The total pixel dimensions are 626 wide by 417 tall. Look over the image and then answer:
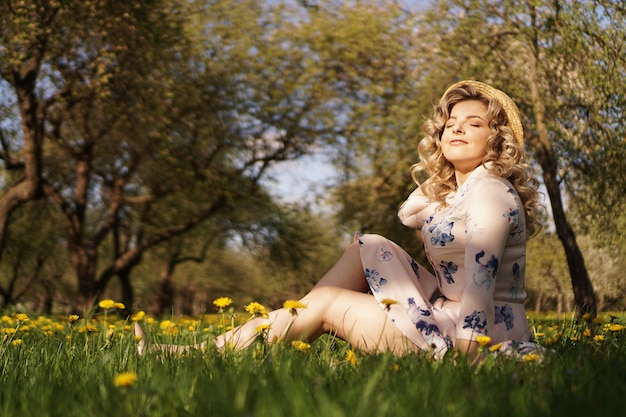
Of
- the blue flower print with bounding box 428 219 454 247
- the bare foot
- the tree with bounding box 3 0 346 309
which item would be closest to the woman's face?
Answer: the blue flower print with bounding box 428 219 454 247

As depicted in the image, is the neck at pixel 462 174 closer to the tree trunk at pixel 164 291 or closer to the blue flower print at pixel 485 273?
the blue flower print at pixel 485 273

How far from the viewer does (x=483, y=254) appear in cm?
336

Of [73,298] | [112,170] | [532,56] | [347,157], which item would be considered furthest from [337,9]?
[73,298]

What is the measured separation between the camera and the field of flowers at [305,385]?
80.3 inches

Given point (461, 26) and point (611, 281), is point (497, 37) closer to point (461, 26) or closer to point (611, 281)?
point (461, 26)

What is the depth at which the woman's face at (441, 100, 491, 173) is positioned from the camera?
388 cm

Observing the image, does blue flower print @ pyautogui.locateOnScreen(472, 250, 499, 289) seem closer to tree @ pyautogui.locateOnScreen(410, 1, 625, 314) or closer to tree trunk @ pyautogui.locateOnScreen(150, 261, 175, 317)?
tree @ pyautogui.locateOnScreen(410, 1, 625, 314)

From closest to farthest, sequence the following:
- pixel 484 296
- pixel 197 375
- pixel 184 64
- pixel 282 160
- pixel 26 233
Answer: pixel 197 375 → pixel 484 296 → pixel 184 64 → pixel 282 160 → pixel 26 233

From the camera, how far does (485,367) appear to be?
2.76m

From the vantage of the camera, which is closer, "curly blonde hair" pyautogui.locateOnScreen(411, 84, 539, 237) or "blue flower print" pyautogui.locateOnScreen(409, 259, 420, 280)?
"curly blonde hair" pyautogui.locateOnScreen(411, 84, 539, 237)

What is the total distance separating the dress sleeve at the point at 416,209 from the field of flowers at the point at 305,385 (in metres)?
1.04

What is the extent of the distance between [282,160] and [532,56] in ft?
25.7

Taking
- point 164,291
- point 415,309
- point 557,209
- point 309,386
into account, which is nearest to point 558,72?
point 557,209

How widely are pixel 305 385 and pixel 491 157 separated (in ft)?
6.23
